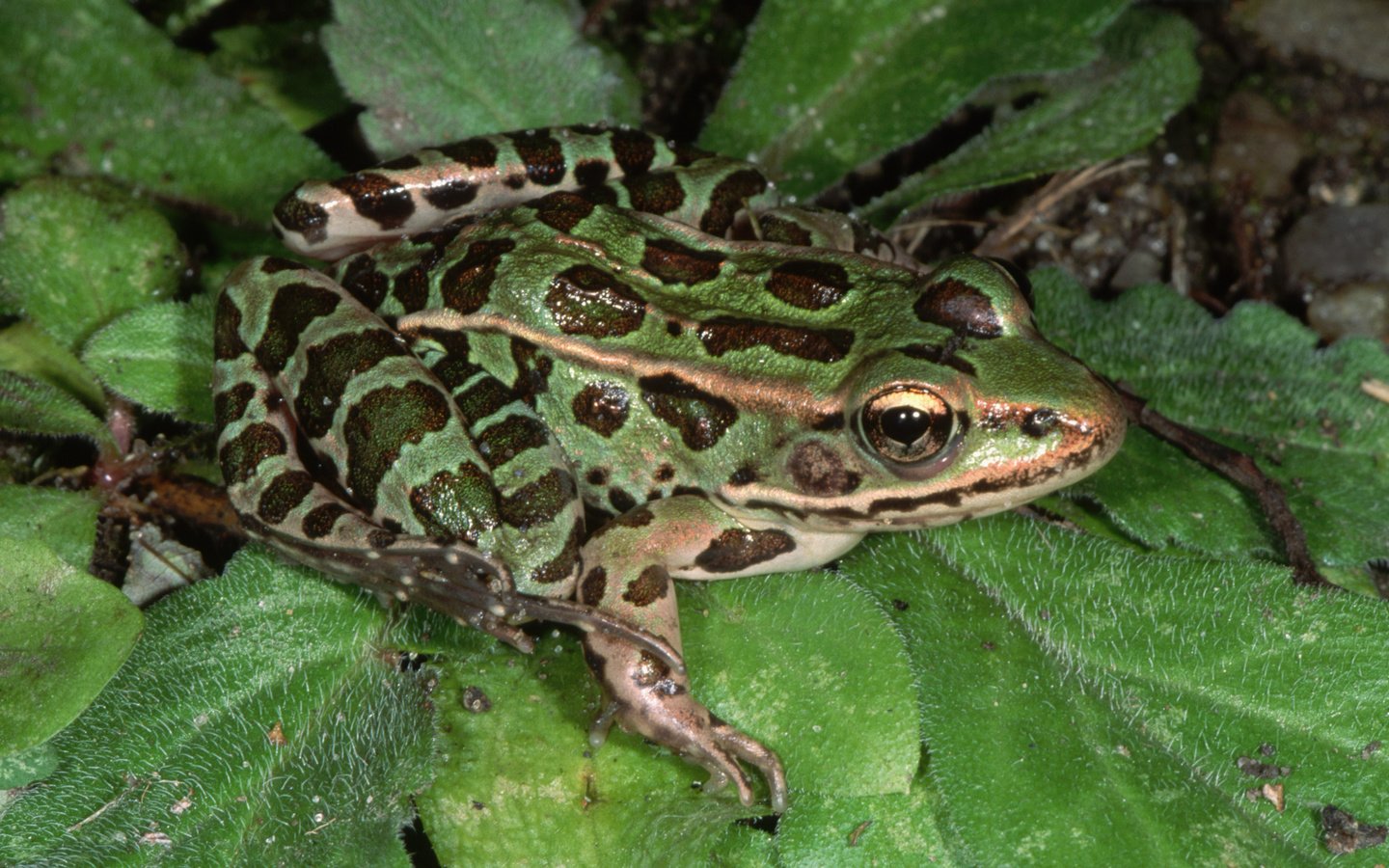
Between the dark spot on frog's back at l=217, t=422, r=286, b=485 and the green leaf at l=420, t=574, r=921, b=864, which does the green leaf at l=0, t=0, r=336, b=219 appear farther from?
the green leaf at l=420, t=574, r=921, b=864

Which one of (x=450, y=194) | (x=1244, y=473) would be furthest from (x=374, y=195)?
(x=1244, y=473)

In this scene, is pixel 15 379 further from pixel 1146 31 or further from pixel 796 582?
pixel 1146 31

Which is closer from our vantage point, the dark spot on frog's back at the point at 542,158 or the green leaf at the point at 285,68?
the dark spot on frog's back at the point at 542,158

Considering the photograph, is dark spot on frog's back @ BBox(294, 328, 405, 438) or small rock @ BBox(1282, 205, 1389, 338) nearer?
dark spot on frog's back @ BBox(294, 328, 405, 438)

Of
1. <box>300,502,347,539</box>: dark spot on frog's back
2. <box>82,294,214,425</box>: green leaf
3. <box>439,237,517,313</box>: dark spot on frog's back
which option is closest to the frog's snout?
<box>439,237,517,313</box>: dark spot on frog's back

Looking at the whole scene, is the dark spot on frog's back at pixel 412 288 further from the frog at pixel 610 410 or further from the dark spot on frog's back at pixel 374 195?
the dark spot on frog's back at pixel 374 195

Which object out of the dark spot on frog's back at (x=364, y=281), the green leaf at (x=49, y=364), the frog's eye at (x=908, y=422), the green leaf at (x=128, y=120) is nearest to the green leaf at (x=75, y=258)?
the green leaf at (x=49, y=364)

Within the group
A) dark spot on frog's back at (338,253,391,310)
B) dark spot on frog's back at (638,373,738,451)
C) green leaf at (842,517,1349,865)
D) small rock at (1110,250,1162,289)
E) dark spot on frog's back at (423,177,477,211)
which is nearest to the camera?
green leaf at (842,517,1349,865)
